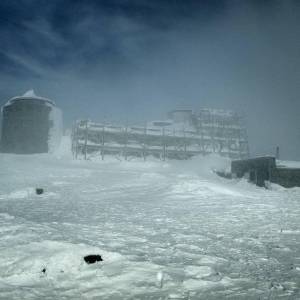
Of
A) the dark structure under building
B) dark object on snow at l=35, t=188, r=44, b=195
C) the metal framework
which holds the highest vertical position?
the metal framework

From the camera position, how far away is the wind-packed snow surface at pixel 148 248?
379 cm

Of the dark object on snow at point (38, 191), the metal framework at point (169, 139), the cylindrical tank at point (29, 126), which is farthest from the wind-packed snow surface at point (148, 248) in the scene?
the cylindrical tank at point (29, 126)

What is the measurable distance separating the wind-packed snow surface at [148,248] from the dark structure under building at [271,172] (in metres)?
9.16

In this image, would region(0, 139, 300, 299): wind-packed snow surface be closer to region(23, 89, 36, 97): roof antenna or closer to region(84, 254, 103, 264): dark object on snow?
region(84, 254, 103, 264): dark object on snow

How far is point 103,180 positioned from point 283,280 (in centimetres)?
1630

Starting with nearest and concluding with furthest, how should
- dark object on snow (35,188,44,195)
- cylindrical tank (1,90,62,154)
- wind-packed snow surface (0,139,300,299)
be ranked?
wind-packed snow surface (0,139,300,299) → dark object on snow (35,188,44,195) → cylindrical tank (1,90,62,154)

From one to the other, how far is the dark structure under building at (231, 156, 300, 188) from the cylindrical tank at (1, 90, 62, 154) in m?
19.6

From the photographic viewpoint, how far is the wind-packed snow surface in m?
3.79

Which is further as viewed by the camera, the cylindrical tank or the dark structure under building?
the cylindrical tank

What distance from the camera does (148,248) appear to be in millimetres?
5633

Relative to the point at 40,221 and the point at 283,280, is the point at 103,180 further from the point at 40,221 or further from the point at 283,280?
the point at 283,280

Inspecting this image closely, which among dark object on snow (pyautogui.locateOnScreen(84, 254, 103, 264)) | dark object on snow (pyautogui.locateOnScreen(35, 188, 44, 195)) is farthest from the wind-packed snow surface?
dark object on snow (pyautogui.locateOnScreen(35, 188, 44, 195))

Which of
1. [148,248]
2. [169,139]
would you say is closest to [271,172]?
[169,139]

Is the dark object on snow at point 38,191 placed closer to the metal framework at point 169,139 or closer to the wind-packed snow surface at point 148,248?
the wind-packed snow surface at point 148,248
